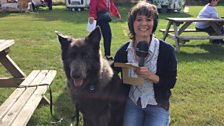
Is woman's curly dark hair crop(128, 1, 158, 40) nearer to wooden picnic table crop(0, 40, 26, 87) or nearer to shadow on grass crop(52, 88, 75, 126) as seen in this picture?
shadow on grass crop(52, 88, 75, 126)

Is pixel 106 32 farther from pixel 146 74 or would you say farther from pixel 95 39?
pixel 146 74

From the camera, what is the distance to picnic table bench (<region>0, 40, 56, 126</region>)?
3.44 m

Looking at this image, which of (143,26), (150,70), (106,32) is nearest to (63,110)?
(150,70)

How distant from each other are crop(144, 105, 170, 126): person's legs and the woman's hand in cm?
33

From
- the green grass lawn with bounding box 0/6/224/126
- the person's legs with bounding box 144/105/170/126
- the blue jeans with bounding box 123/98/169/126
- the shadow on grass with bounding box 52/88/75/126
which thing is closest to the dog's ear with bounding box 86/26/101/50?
the blue jeans with bounding box 123/98/169/126

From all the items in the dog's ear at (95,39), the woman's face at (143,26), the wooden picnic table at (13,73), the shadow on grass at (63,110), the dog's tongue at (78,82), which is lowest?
the shadow on grass at (63,110)

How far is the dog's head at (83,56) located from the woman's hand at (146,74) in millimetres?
449

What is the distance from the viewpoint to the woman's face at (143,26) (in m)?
3.37

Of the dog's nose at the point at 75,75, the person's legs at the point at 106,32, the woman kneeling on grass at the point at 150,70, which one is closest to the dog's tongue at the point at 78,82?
the dog's nose at the point at 75,75

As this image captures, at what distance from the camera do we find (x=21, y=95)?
4.20 metres

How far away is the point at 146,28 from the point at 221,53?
6.33m

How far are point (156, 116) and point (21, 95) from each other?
5.83 ft

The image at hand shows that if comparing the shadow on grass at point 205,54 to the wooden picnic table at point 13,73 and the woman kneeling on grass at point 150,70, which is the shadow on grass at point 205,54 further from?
the woman kneeling on grass at point 150,70

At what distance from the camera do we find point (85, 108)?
140 inches
